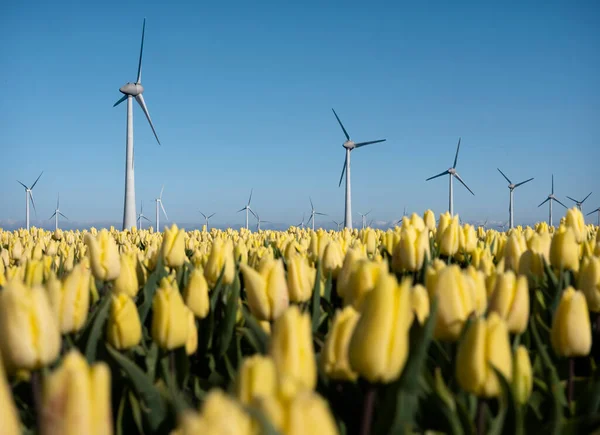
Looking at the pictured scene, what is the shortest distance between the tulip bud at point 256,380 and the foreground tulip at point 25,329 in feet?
1.85

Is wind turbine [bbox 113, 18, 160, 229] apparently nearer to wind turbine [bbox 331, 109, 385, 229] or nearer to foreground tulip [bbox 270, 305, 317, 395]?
wind turbine [bbox 331, 109, 385, 229]

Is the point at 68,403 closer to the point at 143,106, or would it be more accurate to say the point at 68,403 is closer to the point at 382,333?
the point at 382,333

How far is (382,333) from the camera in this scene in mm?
1080

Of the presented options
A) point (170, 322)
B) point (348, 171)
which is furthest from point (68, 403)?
point (348, 171)

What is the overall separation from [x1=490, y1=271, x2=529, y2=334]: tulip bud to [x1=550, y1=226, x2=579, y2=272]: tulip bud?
1.08 meters

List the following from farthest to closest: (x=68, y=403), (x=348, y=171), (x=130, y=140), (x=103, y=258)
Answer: (x=348, y=171) < (x=130, y=140) < (x=103, y=258) < (x=68, y=403)

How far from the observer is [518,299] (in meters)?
1.61

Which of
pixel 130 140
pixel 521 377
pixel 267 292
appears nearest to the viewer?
pixel 521 377

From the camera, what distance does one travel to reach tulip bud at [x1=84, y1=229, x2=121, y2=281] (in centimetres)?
250

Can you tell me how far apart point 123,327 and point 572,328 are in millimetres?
1339

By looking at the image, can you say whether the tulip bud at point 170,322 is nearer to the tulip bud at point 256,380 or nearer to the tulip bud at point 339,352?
the tulip bud at point 339,352

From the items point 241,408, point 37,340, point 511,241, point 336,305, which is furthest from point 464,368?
point 511,241

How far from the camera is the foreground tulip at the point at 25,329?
116cm

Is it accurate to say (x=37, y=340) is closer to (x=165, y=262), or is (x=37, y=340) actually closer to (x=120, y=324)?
(x=120, y=324)
